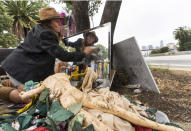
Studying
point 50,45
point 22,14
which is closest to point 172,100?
point 50,45

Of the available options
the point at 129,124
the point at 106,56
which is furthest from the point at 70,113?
the point at 106,56

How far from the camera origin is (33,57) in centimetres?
159

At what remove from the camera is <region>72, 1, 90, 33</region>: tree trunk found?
265cm

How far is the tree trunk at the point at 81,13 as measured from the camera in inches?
104

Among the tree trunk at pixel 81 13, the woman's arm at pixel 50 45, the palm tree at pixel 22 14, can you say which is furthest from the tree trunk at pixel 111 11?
the palm tree at pixel 22 14

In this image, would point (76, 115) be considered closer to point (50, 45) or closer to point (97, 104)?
point (97, 104)

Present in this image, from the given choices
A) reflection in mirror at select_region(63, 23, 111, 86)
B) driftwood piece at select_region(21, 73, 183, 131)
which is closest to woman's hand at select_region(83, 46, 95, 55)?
reflection in mirror at select_region(63, 23, 111, 86)

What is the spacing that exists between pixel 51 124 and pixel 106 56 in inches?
61.9

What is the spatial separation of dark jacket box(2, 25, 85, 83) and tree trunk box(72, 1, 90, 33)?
1.35 m

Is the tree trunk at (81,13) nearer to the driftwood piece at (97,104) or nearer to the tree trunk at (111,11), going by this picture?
the tree trunk at (111,11)

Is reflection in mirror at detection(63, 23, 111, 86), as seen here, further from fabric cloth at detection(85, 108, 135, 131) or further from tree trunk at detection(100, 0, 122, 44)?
fabric cloth at detection(85, 108, 135, 131)

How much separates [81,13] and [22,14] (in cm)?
1402

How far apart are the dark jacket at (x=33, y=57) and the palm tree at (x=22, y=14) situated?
13.1 m

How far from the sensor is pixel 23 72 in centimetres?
155
